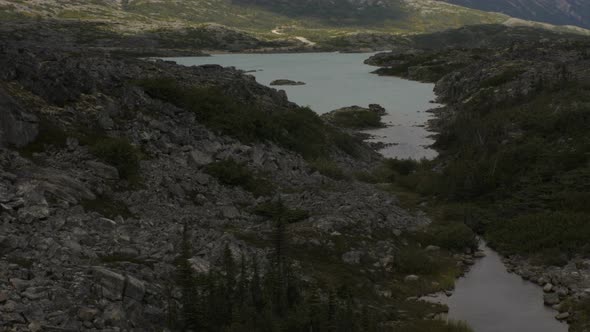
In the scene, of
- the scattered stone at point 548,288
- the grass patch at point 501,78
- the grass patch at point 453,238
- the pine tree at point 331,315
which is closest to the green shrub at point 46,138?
the pine tree at point 331,315

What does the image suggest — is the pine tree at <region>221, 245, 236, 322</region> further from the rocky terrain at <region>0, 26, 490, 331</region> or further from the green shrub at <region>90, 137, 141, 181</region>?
the green shrub at <region>90, 137, 141, 181</region>

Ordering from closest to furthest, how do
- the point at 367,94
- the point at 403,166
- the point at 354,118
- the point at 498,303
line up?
the point at 498,303 → the point at 403,166 → the point at 354,118 → the point at 367,94

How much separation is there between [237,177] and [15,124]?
12.6m

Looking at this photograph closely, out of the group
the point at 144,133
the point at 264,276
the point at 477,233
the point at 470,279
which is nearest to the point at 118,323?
the point at 264,276

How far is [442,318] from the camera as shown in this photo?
2367 cm

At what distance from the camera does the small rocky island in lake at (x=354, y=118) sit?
254ft

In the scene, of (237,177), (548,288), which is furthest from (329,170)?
(548,288)

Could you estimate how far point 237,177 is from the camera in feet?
112

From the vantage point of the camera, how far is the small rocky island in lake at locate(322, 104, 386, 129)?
254ft

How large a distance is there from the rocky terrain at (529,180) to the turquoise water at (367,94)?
494 cm

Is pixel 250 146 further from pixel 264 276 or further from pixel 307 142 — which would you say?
pixel 264 276

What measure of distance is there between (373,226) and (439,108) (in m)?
66.2

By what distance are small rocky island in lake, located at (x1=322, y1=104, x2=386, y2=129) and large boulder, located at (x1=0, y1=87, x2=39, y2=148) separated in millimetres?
48691

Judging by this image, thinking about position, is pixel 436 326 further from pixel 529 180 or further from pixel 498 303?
pixel 529 180
